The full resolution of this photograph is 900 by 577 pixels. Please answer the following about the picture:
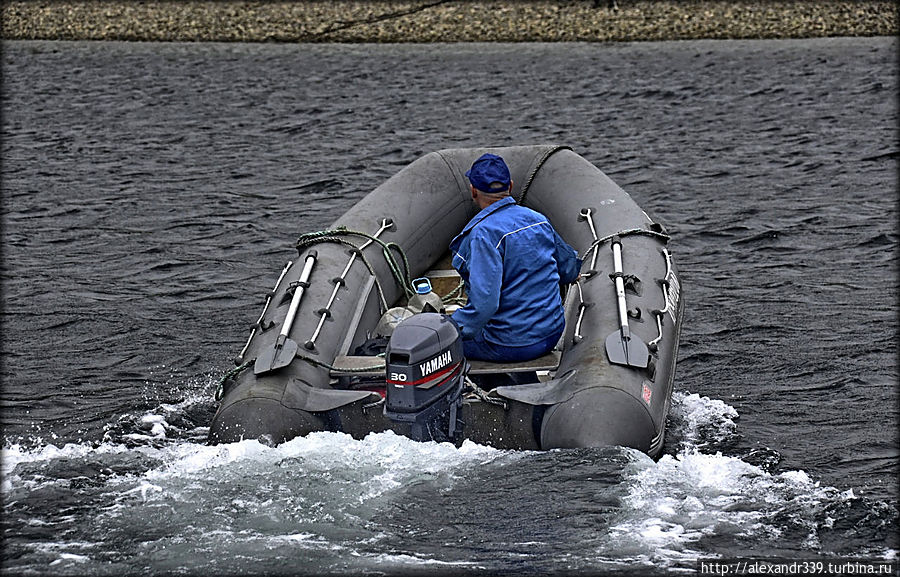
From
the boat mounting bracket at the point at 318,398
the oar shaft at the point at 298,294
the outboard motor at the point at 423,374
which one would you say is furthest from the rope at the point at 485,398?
the oar shaft at the point at 298,294

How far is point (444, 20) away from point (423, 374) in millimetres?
19015

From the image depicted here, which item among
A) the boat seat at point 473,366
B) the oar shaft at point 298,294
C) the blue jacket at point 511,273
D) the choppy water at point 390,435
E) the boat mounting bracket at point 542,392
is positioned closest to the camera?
the choppy water at point 390,435

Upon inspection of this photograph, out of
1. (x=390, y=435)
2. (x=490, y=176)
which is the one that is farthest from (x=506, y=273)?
(x=390, y=435)

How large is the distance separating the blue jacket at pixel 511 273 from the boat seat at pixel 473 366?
11 cm

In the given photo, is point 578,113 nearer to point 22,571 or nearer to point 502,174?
point 502,174

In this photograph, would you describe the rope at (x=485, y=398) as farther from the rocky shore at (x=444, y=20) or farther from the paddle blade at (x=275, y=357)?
the rocky shore at (x=444, y=20)

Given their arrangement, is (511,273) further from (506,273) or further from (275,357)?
(275,357)

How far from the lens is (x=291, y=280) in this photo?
20.5 ft

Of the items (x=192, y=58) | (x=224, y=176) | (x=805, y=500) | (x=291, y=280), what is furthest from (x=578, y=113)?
(x=805, y=500)

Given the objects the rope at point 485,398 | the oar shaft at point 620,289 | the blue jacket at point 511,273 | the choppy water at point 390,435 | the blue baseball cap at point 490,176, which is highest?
the blue baseball cap at point 490,176

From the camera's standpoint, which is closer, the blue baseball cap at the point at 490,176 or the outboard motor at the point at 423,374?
the outboard motor at the point at 423,374

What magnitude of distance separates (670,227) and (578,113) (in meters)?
5.88

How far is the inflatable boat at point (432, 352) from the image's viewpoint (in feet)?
16.6

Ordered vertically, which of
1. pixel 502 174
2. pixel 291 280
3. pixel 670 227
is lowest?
pixel 670 227
